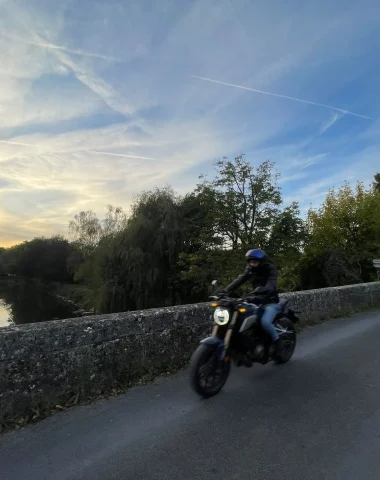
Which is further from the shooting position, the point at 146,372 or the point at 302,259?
the point at 302,259

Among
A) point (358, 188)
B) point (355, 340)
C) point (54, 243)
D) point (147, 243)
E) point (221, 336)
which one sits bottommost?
point (355, 340)

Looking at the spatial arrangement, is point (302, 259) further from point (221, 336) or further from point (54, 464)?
point (54, 464)

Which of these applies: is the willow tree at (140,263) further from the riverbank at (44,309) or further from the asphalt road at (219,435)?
the asphalt road at (219,435)

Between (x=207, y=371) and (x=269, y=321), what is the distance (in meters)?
1.09

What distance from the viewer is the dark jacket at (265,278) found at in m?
4.02

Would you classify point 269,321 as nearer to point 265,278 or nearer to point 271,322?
point 271,322

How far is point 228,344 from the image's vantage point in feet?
11.3

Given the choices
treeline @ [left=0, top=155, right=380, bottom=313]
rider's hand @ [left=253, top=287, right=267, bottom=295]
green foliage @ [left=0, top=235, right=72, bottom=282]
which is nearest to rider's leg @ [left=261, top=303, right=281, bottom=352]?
rider's hand @ [left=253, top=287, right=267, bottom=295]

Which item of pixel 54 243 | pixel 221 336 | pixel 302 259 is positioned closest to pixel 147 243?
pixel 302 259

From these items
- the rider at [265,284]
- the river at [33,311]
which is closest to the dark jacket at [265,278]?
the rider at [265,284]

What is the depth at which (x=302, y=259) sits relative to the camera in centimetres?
2105

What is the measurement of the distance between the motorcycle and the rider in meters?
0.07

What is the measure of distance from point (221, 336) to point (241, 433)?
1058 mm

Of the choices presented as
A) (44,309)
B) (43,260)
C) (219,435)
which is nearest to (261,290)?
(219,435)
